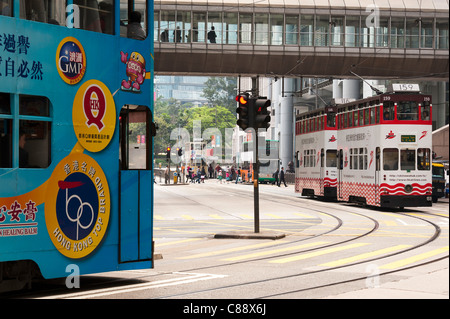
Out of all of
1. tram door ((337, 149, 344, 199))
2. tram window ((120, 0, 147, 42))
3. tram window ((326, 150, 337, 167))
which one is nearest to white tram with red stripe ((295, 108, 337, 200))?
tram window ((326, 150, 337, 167))

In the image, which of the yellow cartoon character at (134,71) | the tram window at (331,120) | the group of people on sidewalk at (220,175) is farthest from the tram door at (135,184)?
the group of people on sidewalk at (220,175)

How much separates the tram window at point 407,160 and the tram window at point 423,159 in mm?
186

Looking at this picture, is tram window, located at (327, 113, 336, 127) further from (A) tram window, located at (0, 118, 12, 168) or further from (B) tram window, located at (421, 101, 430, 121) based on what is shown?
(A) tram window, located at (0, 118, 12, 168)

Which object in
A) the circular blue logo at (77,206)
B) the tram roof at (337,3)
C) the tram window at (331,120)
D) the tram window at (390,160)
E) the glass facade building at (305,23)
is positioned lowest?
the circular blue logo at (77,206)

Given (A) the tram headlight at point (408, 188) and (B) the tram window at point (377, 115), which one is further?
(B) the tram window at point (377, 115)

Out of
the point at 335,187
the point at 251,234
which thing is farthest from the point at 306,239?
the point at 335,187

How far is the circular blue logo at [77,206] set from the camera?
9.41m

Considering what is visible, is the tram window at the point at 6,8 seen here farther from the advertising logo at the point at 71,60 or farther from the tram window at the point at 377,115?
the tram window at the point at 377,115

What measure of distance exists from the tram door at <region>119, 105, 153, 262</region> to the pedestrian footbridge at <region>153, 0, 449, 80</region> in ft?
102

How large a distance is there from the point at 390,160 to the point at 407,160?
64 cm

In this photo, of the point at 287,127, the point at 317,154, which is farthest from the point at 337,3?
the point at 287,127
